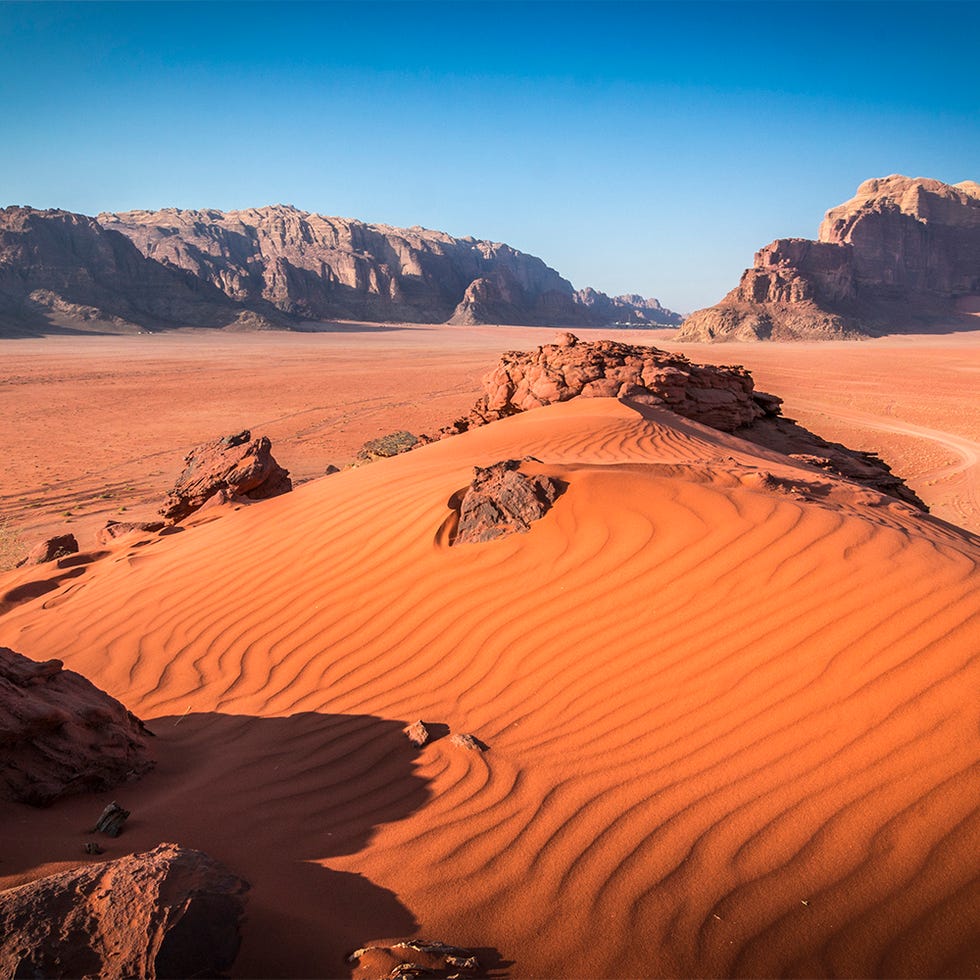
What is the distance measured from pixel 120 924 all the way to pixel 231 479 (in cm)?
742

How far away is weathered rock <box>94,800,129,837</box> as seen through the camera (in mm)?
2549

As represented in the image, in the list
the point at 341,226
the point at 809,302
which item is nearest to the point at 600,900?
the point at 809,302

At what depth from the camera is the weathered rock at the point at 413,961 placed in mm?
1968

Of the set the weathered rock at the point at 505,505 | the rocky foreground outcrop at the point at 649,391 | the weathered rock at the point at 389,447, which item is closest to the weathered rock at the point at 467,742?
the weathered rock at the point at 505,505

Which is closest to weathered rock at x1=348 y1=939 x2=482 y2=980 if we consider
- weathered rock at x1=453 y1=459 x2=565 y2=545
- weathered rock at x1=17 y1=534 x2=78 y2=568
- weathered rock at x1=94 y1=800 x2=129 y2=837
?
weathered rock at x1=94 y1=800 x2=129 y2=837

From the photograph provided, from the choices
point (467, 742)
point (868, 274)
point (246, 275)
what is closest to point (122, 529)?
point (467, 742)

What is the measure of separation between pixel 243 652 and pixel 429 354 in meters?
49.3

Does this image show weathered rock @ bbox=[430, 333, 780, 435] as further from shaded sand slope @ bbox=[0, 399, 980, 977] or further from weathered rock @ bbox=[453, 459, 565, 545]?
weathered rock @ bbox=[453, 459, 565, 545]

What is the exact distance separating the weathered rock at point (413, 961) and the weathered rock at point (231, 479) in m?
7.35

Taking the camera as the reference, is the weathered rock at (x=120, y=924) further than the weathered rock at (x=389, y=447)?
No

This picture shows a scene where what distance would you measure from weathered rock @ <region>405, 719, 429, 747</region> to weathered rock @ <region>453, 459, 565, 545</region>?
5.95ft

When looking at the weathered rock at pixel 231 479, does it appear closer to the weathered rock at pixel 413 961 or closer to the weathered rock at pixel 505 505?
the weathered rock at pixel 505 505

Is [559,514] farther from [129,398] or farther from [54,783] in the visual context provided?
[129,398]

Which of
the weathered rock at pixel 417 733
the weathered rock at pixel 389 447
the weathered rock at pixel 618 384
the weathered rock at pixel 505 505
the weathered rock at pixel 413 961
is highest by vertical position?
the weathered rock at pixel 618 384
